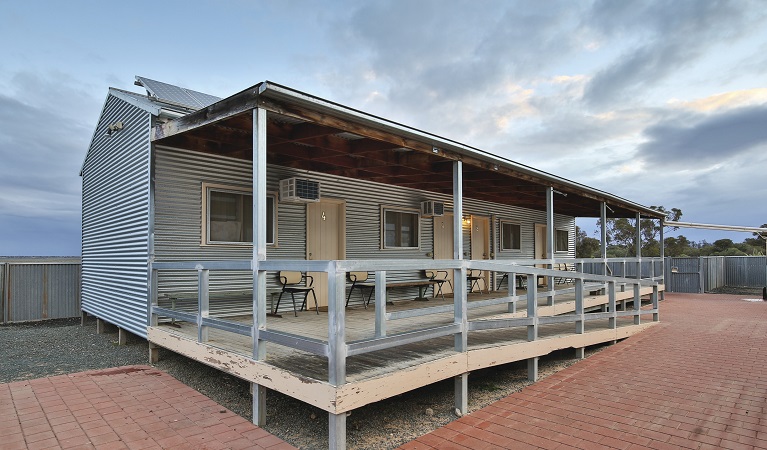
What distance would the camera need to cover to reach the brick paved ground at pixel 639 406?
11.2ft

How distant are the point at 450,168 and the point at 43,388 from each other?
600 cm

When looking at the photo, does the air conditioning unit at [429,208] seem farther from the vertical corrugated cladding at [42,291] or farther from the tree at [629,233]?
the tree at [629,233]

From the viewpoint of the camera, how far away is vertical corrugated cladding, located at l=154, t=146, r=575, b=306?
229 inches

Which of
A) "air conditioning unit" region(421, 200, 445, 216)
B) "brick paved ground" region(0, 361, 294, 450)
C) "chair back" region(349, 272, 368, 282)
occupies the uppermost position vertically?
"air conditioning unit" region(421, 200, 445, 216)

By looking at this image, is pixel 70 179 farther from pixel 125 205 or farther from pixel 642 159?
pixel 642 159

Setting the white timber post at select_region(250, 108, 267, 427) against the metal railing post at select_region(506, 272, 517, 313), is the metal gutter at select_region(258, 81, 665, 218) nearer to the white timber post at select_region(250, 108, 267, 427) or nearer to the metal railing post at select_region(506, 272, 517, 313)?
the white timber post at select_region(250, 108, 267, 427)

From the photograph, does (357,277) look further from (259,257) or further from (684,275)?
(684,275)

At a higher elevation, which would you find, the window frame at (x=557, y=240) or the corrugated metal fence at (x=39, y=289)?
the window frame at (x=557, y=240)

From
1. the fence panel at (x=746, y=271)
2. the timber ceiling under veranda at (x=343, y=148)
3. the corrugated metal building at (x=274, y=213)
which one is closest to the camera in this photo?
A: the corrugated metal building at (x=274, y=213)

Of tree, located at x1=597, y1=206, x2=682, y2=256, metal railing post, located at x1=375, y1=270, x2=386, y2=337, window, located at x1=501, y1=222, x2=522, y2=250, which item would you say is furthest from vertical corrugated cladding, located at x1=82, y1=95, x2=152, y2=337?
tree, located at x1=597, y1=206, x2=682, y2=256

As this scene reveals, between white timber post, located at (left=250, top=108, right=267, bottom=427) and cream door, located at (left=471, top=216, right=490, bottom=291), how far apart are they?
7848 millimetres

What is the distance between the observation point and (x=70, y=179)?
1073 centimetres

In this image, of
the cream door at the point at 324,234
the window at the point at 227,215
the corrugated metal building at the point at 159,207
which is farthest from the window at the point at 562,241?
the window at the point at 227,215

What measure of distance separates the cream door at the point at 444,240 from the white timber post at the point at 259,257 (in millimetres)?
6384
